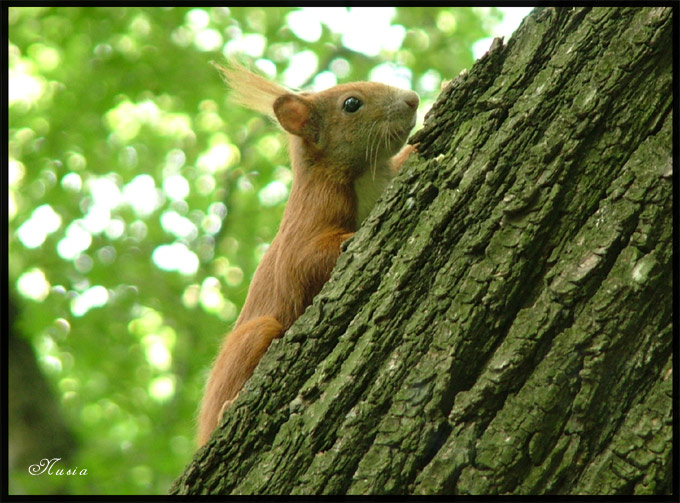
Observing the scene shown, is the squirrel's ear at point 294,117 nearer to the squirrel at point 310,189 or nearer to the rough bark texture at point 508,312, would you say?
the squirrel at point 310,189

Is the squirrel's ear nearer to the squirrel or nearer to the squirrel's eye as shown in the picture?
the squirrel

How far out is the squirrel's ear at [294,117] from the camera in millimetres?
5082

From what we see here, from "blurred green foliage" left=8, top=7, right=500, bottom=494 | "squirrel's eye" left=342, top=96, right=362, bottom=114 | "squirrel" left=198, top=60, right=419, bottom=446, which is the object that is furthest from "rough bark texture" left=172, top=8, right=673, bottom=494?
"blurred green foliage" left=8, top=7, right=500, bottom=494

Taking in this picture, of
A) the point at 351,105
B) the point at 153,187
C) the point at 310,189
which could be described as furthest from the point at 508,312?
the point at 153,187

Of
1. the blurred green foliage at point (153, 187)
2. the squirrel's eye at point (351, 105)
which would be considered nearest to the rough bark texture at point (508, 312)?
the squirrel's eye at point (351, 105)

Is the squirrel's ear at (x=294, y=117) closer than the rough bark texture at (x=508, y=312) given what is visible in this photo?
No

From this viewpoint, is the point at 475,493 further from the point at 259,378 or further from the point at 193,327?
the point at 193,327

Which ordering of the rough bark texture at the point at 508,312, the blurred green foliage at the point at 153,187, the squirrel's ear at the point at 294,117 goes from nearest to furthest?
the rough bark texture at the point at 508,312, the squirrel's ear at the point at 294,117, the blurred green foliage at the point at 153,187

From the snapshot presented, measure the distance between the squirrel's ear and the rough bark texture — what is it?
206 centimetres

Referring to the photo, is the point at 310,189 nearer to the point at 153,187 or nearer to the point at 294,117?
the point at 294,117

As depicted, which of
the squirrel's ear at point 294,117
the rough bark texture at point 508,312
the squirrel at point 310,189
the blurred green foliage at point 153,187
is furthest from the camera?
the blurred green foliage at point 153,187

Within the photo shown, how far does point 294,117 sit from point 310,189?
667 millimetres

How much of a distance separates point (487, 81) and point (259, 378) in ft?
5.33

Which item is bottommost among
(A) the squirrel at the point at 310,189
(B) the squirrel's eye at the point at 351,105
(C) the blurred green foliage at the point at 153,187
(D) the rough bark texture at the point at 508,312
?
(D) the rough bark texture at the point at 508,312
